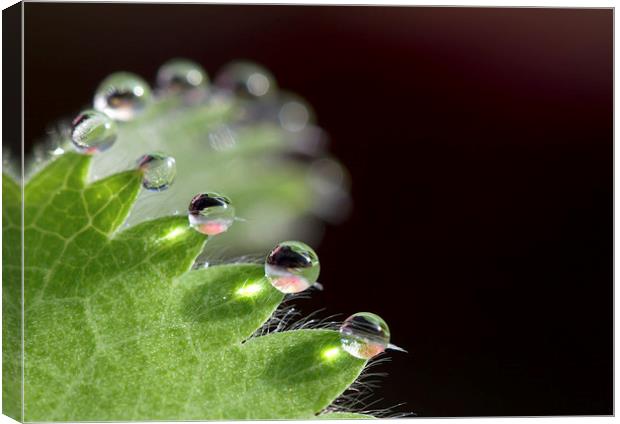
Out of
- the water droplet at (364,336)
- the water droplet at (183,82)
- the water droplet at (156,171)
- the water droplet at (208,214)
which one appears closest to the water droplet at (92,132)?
the water droplet at (156,171)

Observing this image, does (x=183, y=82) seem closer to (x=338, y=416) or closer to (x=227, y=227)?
(x=227, y=227)

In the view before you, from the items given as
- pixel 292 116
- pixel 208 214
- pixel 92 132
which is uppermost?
pixel 92 132

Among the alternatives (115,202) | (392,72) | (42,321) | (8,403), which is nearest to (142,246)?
(115,202)

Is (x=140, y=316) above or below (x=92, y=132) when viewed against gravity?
below

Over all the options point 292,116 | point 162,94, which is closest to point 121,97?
point 162,94

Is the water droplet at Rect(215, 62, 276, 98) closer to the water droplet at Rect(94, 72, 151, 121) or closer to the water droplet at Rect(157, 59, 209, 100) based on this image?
the water droplet at Rect(157, 59, 209, 100)

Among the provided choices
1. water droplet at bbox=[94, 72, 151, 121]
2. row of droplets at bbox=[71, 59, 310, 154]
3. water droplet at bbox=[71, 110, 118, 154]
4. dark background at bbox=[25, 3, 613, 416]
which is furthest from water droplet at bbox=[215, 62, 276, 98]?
water droplet at bbox=[71, 110, 118, 154]
